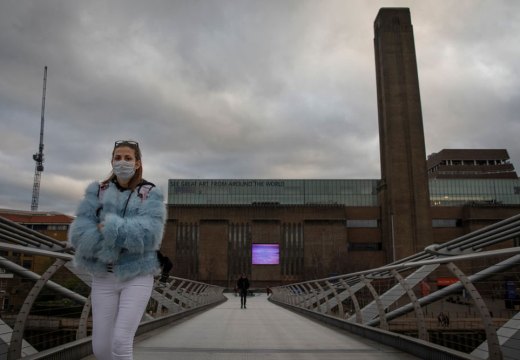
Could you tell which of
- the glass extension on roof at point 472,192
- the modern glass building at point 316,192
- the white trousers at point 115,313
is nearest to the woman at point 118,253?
the white trousers at point 115,313

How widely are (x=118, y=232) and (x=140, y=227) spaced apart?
13cm

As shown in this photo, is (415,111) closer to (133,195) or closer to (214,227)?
(214,227)

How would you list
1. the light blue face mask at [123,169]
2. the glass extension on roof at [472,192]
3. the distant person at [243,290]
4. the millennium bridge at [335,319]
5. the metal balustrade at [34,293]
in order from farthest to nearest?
the glass extension on roof at [472,192], the distant person at [243,290], the millennium bridge at [335,319], the metal balustrade at [34,293], the light blue face mask at [123,169]

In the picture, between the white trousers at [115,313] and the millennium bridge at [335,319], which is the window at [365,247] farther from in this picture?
the white trousers at [115,313]

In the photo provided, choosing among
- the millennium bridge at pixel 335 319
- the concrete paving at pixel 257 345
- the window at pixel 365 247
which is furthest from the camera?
the window at pixel 365 247

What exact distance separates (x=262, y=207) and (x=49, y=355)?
→ 71088mm

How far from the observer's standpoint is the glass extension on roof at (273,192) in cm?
8088

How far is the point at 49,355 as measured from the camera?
13.9 feet

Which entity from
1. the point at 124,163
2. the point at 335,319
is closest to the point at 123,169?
the point at 124,163

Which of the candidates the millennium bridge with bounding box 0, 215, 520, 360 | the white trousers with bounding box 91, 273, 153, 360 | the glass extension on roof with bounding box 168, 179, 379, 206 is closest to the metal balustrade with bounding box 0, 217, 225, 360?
the millennium bridge with bounding box 0, 215, 520, 360

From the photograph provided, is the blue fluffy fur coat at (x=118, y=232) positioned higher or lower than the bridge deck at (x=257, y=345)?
higher

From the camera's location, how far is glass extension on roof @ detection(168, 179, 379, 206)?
80875 mm

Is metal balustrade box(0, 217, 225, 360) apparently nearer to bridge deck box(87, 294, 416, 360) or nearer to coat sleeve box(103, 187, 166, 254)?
bridge deck box(87, 294, 416, 360)

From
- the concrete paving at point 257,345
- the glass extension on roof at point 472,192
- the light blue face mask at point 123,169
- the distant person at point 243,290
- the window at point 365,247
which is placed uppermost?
the glass extension on roof at point 472,192
